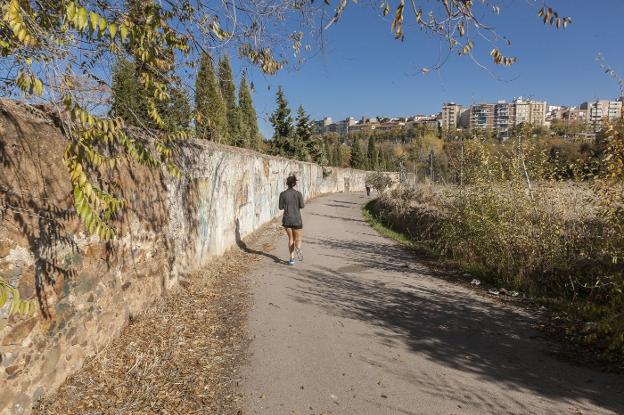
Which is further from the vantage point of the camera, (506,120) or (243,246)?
(243,246)

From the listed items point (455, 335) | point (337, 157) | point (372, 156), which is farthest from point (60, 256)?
point (372, 156)

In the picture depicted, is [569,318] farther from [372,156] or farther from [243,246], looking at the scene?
[372,156]

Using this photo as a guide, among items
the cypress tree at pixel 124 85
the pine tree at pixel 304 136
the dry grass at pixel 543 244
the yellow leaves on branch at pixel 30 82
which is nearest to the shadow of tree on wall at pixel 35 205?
the yellow leaves on branch at pixel 30 82

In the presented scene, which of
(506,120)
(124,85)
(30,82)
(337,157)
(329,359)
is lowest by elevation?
(329,359)

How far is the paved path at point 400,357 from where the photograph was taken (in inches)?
132

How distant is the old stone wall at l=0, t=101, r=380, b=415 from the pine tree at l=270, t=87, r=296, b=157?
32.0m

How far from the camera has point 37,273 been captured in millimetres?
3135

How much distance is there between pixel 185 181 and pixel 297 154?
1311 inches

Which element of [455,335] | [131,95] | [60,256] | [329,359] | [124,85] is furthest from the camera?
[131,95]

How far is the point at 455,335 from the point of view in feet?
15.6

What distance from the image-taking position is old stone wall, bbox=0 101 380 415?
2.91m

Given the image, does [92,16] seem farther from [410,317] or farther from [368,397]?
[410,317]

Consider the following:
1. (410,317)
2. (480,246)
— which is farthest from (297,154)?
(410,317)

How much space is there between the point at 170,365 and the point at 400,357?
7.60 feet
